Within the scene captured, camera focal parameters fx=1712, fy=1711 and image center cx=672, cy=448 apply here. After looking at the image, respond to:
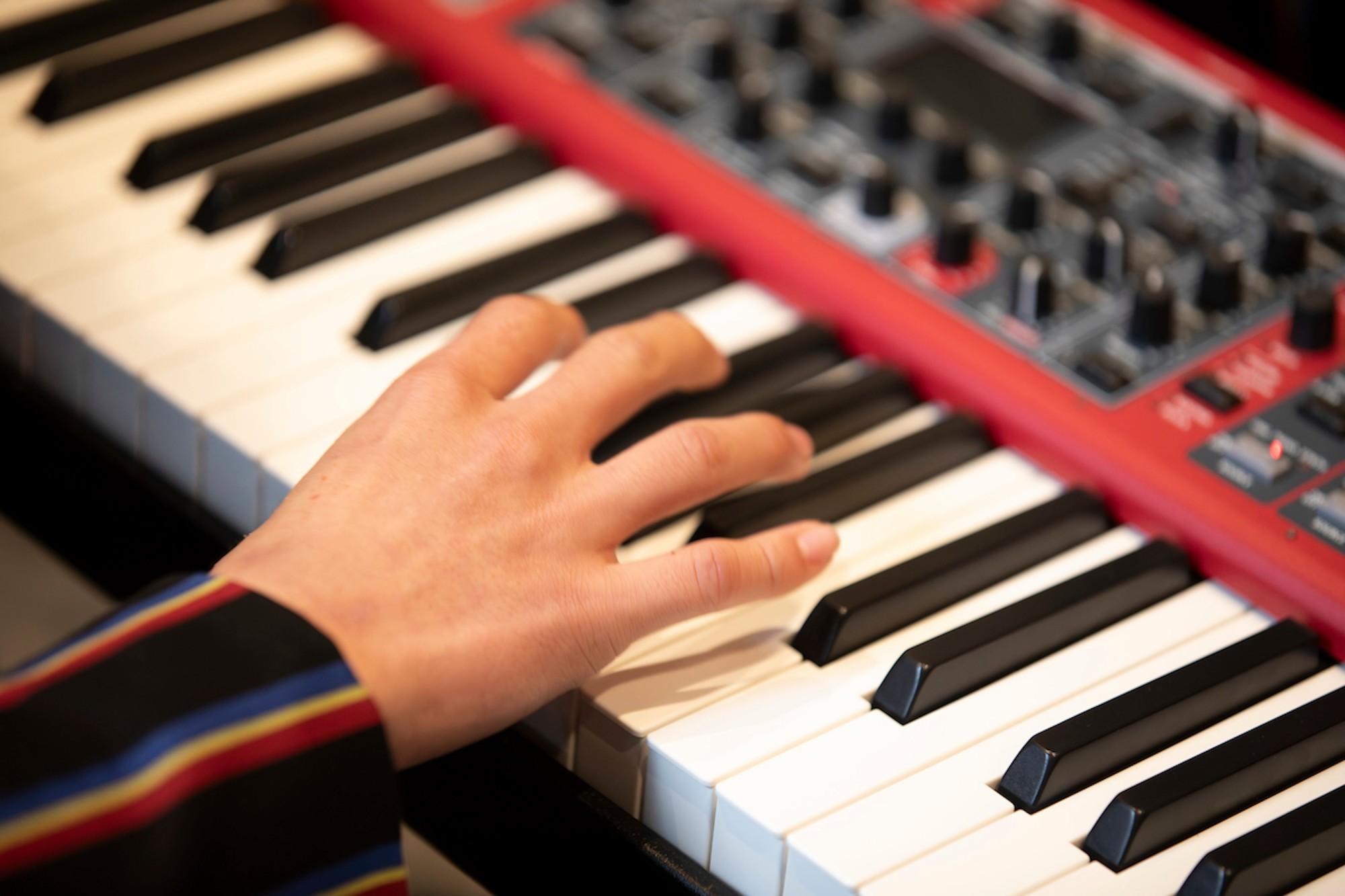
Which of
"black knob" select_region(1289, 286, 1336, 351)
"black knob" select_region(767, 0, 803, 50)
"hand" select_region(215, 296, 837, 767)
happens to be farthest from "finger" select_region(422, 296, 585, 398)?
"black knob" select_region(1289, 286, 1336, 351)

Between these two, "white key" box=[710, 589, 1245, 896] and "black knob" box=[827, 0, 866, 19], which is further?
"black knob" box=[827, 0, 866, 19]

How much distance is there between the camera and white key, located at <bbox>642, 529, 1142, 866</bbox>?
1240 millimetres

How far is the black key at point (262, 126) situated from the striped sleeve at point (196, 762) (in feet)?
2.41

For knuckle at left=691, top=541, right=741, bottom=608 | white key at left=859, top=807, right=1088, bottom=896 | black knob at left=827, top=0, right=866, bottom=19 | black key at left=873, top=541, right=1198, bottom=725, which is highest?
black knob at left=827, top=0, right=866, bottom=19

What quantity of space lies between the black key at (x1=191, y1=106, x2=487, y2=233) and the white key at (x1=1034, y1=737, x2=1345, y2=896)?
105cm

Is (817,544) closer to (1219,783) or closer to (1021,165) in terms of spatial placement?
(1219,783)

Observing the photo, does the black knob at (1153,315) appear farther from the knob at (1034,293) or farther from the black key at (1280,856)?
the black key at (1280,856)

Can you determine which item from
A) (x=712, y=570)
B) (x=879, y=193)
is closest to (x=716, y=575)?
(x=712, y=570)

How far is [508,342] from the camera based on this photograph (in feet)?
4.69

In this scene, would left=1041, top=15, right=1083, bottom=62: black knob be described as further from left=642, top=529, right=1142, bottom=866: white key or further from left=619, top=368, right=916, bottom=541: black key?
left=642, top=529, right=1142, bottom=866: white key

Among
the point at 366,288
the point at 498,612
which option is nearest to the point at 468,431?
the point at 498,612

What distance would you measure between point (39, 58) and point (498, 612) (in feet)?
3.51

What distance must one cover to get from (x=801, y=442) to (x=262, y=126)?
766 mm

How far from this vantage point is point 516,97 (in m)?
1.88
